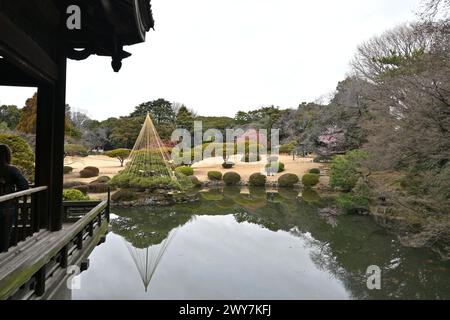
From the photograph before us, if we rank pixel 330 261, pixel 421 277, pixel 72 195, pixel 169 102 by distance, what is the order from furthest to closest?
pixel 169 102
pixel 72 195
pixel 330 261
pixel 421 277


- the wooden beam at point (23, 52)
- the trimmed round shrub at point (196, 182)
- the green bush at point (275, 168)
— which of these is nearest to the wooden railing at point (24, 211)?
the wooden beam at point (23, 52)

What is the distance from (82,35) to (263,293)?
14.2 feet

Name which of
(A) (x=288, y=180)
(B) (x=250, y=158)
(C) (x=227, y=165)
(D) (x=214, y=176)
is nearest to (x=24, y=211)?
(A) (x=288, y=180)

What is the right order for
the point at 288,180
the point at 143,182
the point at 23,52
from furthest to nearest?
the point at 288,180 → the point at 143,182 → the point at 23,52

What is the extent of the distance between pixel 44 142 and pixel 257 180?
18.3 m

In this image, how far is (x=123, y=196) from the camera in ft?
46.8

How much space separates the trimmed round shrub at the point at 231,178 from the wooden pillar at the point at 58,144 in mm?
18166

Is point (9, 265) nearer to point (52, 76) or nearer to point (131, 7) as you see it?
point (52, 76)

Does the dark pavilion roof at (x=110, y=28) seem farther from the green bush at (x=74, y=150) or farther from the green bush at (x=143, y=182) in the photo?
the green bush at (x=74, y=150)

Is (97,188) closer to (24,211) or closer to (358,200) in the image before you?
(358,200)

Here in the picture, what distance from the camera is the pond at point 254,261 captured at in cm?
562

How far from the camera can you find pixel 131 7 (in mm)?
2859

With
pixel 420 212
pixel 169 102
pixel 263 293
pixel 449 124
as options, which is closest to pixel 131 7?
pixel 263 293

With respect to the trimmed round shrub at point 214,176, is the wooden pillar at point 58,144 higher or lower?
higher
